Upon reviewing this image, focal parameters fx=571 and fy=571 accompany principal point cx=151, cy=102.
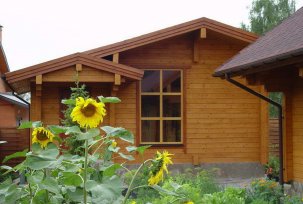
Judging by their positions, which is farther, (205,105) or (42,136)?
(205,105)

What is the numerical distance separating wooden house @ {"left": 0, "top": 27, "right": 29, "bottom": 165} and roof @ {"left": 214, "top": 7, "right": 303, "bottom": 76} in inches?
320

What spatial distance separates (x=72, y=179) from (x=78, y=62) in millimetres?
10063

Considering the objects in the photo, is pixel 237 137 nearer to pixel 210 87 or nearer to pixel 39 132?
pixel 210 87

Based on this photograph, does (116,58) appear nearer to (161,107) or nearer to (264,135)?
(161,107)

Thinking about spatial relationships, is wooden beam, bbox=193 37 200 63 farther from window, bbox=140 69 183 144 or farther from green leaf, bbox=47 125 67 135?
green leaf, bbox=47 125 67 135

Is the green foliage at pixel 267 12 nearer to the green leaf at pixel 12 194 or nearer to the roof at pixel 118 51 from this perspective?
the roof at pixel 118 51

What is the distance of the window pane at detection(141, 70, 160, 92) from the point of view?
1338cm

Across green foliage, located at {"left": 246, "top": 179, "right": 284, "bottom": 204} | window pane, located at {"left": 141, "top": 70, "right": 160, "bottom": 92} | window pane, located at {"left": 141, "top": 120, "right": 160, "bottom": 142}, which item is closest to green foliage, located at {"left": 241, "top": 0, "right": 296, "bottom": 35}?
window pane, located at {"left": 141, "top": 70, "right": 160, "bottom": 92}

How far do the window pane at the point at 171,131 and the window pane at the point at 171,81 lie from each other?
77cm

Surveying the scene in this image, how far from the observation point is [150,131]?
13.3 meters

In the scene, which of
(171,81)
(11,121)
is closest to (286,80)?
(171,81)

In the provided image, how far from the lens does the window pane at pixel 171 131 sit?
13391mm

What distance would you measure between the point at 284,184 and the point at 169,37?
4.80m

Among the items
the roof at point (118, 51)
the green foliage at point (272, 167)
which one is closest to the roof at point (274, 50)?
the green foliage at point (272, 167)
